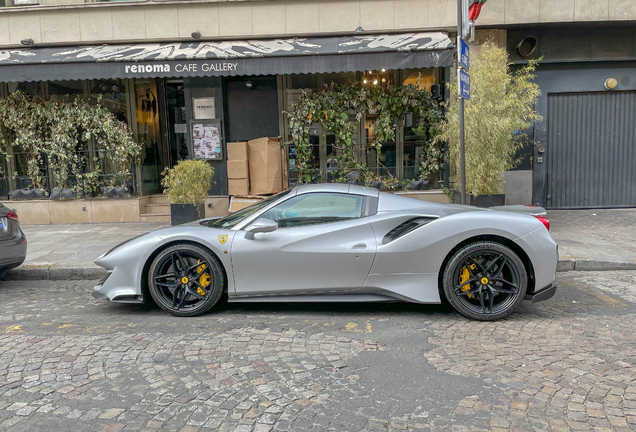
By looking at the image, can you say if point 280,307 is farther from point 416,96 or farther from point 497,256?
point 416,96

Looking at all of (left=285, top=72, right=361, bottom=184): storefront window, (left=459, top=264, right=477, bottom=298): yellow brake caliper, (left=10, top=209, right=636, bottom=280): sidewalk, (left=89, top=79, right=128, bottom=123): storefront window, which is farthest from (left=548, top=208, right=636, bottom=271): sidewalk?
(left=89, top=79, right=128, bottom=123): storefront window

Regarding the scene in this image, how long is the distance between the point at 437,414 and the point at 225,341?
6.07 ft

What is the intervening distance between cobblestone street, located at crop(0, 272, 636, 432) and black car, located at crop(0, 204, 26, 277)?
1.13 m

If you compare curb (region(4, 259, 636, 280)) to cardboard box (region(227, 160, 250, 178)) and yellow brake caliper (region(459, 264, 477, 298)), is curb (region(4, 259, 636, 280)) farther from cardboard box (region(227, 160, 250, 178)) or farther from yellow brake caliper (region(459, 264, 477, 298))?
cardboard box (region(227, 160, 250, 178))

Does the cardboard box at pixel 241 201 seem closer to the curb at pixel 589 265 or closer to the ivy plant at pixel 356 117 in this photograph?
the ivy plant at pixel 356 117

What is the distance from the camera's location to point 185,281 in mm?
4473

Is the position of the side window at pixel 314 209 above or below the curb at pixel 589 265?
above

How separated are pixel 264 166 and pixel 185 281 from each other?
21.3ft

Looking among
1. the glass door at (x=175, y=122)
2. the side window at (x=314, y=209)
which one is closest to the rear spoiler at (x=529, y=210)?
the side window at (x=314, y=209)

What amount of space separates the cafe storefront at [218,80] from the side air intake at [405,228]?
225 inches

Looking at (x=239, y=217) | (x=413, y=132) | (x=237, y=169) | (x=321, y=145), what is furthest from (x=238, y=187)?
(x=239, y=217)

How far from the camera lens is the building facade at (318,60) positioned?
9531 millimetres

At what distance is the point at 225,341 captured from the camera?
382 centimetres

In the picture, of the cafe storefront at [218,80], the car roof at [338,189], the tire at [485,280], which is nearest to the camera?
the tire at [485,280]
